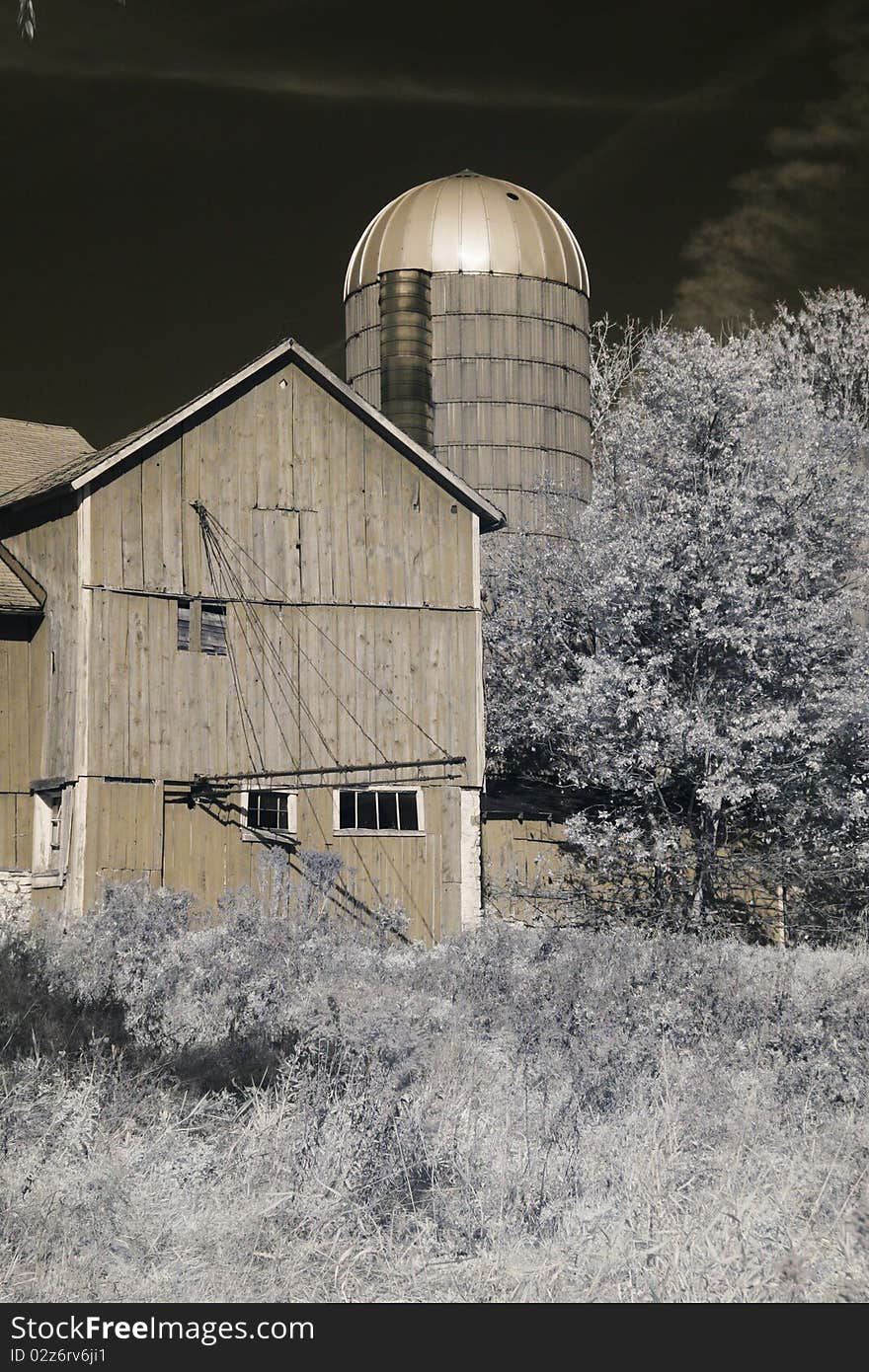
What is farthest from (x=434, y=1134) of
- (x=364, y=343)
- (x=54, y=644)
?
(x=364, y=343)

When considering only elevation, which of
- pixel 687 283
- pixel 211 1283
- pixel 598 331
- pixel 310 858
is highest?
pixel 687 283

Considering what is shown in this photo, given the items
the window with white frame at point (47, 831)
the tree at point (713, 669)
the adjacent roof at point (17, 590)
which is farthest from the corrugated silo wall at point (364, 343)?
the window with white frame at point (47, 831)

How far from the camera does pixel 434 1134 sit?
32.4 feet

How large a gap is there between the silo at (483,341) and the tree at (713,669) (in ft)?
27.7

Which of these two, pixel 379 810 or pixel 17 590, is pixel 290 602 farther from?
pixel 17 590

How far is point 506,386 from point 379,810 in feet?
49.6

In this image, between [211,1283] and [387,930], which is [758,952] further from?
[211,1283]

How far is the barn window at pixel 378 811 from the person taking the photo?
24688 mm

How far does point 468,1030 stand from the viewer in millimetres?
13047

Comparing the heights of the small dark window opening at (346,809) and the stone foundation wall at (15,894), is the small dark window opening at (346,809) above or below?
above

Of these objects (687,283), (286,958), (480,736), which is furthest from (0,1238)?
(687,283)

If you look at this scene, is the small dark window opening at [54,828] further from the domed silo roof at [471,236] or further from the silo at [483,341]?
the domed silo roof at [471,236]

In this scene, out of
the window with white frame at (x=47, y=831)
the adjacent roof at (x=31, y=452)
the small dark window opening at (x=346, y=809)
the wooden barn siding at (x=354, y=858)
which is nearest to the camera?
the wooden barn siding at (x=354, y=858)

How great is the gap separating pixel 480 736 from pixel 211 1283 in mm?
18493
